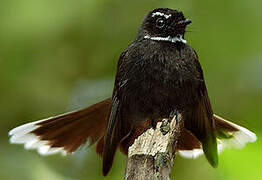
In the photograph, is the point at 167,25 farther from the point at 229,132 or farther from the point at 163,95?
the point at 229,132

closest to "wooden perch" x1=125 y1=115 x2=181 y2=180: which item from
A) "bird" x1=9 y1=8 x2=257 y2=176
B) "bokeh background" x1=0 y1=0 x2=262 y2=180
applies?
"bird" x1=9 y1=8 x2=257 y2=176

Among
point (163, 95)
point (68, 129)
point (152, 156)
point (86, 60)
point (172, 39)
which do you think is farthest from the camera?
point (86, 60)

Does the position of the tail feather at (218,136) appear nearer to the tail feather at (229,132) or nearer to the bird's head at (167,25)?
the tail feather at (229,132)

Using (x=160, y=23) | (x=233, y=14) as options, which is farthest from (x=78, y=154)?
(x=233, y=14)

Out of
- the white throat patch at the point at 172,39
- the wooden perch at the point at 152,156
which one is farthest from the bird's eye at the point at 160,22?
the wooden perch at the point at 152,156

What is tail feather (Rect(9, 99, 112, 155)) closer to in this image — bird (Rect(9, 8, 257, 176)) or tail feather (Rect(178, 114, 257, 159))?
bird (Rect(9, 8, 257, 176))

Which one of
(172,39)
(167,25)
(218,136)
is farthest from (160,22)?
(218,136)
